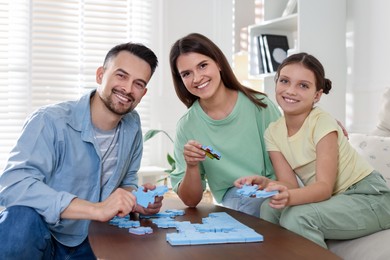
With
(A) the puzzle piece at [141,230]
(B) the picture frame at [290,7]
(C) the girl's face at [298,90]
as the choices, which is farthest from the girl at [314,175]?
(B) the picture frame at [290,7]

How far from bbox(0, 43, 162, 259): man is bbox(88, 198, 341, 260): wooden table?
13 centimetres

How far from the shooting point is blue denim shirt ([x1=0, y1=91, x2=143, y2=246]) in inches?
69.7

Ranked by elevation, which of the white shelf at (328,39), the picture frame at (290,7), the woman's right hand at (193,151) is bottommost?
the woman's right hand at (193,151)

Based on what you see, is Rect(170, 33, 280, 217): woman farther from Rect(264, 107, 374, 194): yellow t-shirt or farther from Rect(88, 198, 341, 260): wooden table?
Rect(88, 198, 341, 260): wooden table

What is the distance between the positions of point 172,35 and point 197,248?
3137 mm

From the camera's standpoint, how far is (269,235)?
1.55 meters

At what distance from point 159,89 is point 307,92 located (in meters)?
2.36

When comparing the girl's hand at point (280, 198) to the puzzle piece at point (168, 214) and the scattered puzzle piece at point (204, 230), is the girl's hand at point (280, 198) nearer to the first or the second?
the scattered puzzle piece at point (204, 230)

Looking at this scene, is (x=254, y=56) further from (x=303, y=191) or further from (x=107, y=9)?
(x=303, y=191)

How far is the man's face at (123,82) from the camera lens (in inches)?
81.7

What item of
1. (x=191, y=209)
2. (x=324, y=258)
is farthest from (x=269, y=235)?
(x=191, y=209)

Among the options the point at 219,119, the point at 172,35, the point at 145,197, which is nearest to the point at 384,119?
the point at 219,119

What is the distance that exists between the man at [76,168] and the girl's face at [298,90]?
586 millimetres

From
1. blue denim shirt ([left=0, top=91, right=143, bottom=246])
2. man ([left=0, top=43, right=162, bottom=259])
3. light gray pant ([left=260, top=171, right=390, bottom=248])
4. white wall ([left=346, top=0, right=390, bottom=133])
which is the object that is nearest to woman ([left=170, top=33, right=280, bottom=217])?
man ([left=0, top=43, right=162, bottom=259])
